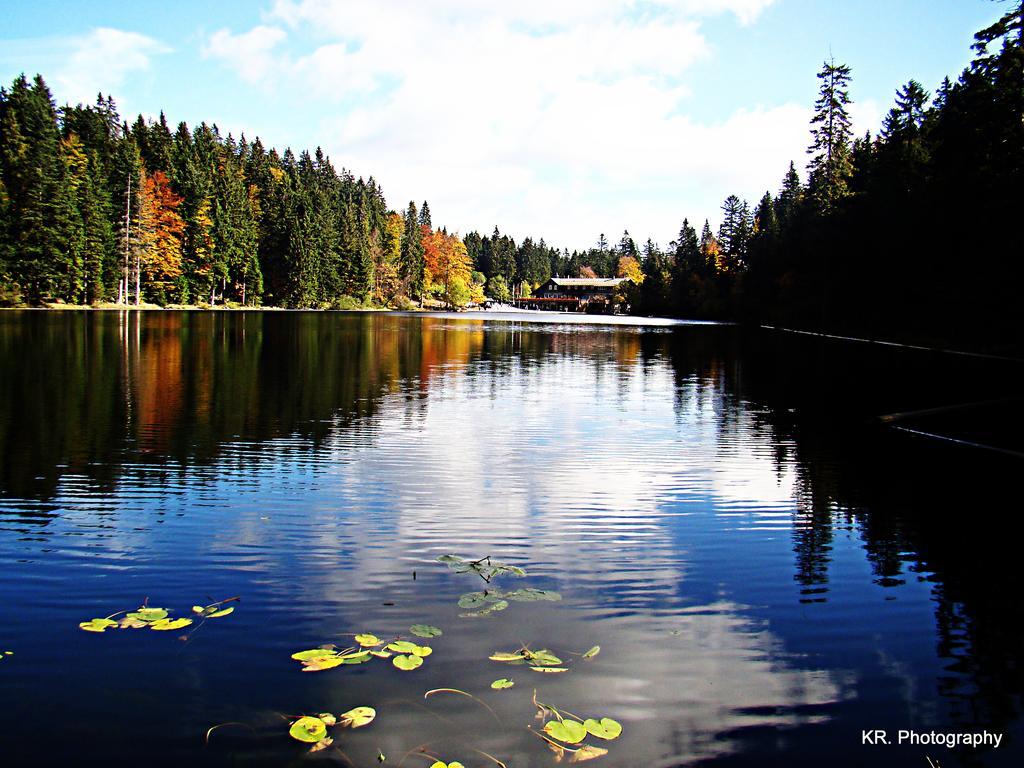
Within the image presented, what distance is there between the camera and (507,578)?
25.4 feet

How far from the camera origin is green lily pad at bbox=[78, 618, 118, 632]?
6.22m

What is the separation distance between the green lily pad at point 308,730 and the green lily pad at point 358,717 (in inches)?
5.2

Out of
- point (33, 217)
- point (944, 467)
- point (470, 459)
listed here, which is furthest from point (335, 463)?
point (33, 217)

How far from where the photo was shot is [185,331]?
48594 millimetres

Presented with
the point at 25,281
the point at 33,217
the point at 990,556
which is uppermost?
the point at 33,217

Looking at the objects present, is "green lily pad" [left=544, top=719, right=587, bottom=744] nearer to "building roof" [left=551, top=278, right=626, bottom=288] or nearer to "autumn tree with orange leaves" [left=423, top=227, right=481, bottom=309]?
"autumn tree with orange leaves" [left=423, top=227, right=481, bottom=309]

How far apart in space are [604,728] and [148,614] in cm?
411

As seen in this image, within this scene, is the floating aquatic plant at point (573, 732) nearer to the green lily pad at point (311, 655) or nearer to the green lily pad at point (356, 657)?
the green lily pad at point (356, 657)

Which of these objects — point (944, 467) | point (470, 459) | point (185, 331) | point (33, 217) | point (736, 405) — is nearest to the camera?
point (470, 459)

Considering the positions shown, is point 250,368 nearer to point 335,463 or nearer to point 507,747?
point 335,463

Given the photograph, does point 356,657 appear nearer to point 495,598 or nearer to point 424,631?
point 424,631

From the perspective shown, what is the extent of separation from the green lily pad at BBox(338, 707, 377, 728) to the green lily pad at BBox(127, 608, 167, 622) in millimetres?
2411

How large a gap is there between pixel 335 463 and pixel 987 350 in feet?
130

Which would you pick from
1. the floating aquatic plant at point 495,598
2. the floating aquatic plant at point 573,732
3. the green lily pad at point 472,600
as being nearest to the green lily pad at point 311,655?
the floating aquatic plant at point 495,598
